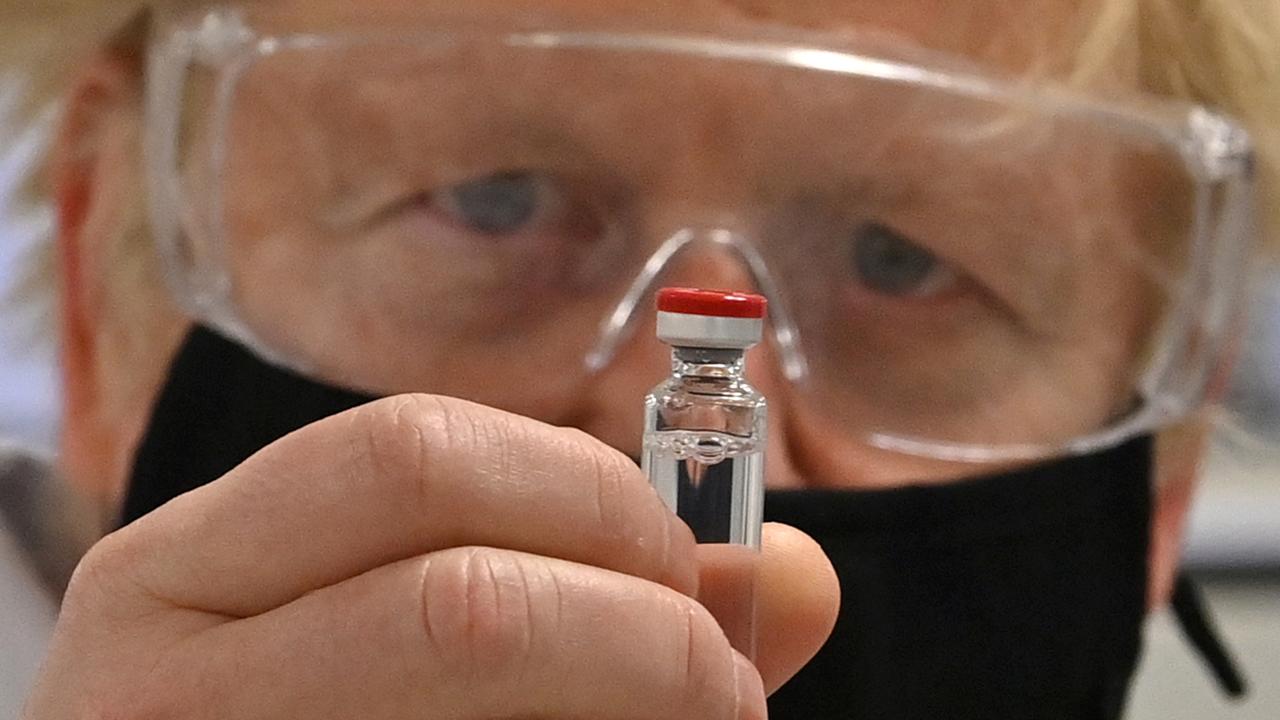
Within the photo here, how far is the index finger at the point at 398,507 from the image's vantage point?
0.35 m

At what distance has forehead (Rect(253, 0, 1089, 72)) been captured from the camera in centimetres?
80

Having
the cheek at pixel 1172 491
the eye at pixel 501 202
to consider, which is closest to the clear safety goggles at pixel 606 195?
the eye at pixel 501 202

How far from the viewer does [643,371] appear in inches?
30.9

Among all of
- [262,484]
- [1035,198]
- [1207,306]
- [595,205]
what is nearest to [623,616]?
[262,484]

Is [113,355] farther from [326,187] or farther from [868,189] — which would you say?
[868,189]

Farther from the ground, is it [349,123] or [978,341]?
[349,123]

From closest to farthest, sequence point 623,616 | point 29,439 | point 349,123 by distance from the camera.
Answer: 1. point 623,616
2. point 349,123
3. point 29,439

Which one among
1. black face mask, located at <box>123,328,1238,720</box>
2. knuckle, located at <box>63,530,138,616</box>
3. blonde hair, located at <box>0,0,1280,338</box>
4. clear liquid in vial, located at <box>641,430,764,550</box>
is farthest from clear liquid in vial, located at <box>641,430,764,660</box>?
blonde hair, located at <box>0,0,1280,338</box>

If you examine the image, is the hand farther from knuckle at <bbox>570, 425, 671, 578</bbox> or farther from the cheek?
the cheek

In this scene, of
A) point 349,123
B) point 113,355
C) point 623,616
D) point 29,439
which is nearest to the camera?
point 623,616

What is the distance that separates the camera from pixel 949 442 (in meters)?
0.88

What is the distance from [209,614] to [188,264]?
20.3 inches

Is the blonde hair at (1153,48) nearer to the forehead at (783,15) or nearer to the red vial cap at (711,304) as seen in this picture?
the forehead at (783,15)

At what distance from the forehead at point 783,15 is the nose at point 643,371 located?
0.15 meters
